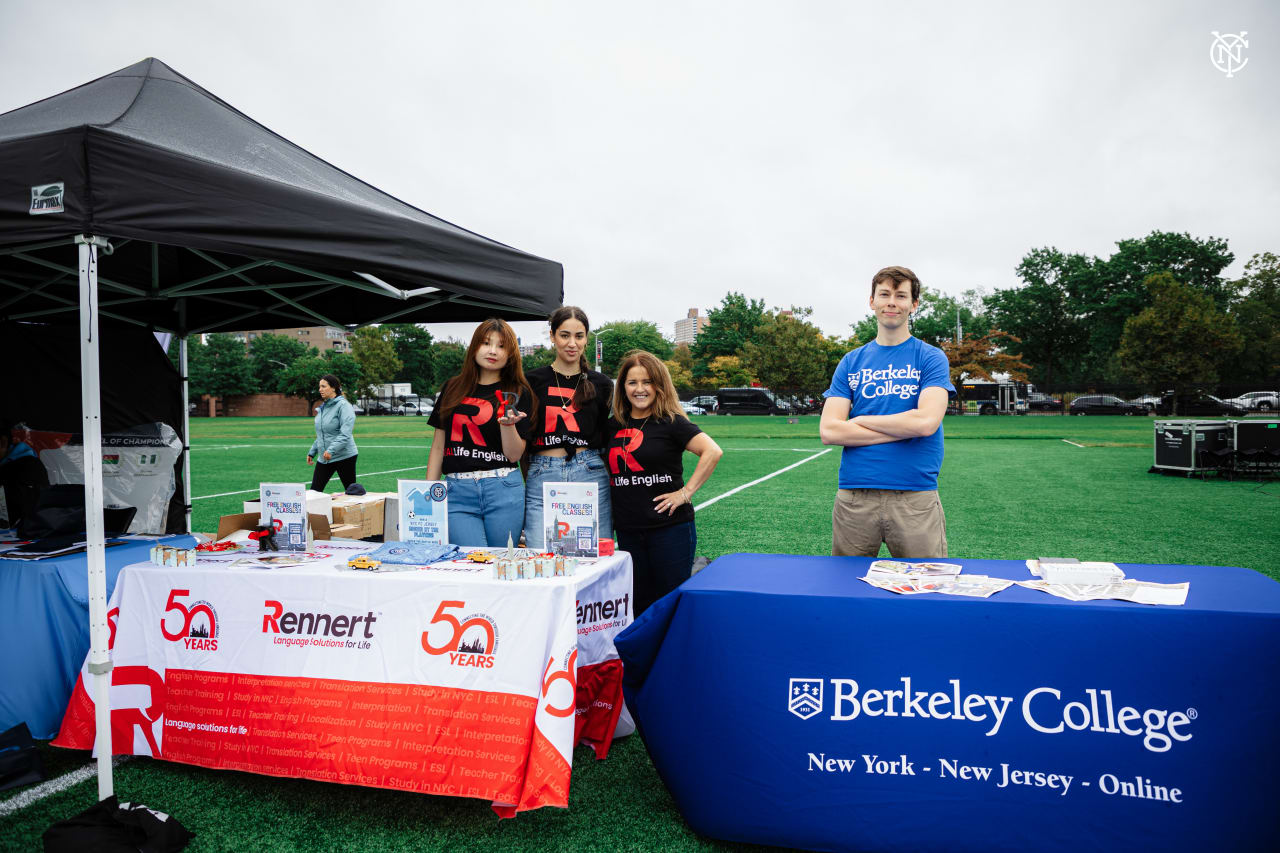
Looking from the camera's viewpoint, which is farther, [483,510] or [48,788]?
[483,510]

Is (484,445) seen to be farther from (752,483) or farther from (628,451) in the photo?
(752,483)

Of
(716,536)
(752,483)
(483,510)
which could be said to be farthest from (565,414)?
(752,483)

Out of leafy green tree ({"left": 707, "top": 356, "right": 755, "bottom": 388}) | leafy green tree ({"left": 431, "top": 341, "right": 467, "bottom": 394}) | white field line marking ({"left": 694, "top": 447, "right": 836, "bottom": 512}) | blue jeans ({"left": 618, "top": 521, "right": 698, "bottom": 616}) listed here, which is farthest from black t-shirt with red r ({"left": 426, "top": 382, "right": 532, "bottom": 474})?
leafy green tree ({"left": 431, "top": 341, "right": 467, "bottom": 394})

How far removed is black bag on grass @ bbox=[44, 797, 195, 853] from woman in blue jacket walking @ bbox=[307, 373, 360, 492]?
21.2 feet

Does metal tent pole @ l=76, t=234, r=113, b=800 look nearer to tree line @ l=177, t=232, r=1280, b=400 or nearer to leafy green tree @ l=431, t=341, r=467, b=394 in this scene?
tree line @ l=177, t=232, r=1280, b=400

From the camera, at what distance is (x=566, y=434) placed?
132 inches

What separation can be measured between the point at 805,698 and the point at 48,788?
281cm

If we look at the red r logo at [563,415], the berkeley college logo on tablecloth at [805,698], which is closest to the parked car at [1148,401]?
the red r logo at [563,415]

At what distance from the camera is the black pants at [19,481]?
4250mm

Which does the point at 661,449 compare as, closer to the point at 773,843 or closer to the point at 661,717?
the point at 661,717

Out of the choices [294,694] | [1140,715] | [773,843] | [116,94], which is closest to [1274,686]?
[1140,715]

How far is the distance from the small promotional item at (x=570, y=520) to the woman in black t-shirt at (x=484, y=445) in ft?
1.57

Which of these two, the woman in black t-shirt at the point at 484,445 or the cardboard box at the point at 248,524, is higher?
the woman in black t-shirt at the point at 484,445

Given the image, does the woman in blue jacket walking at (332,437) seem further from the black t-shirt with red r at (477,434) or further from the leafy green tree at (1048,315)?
the leafy green tree at (1048,315)
